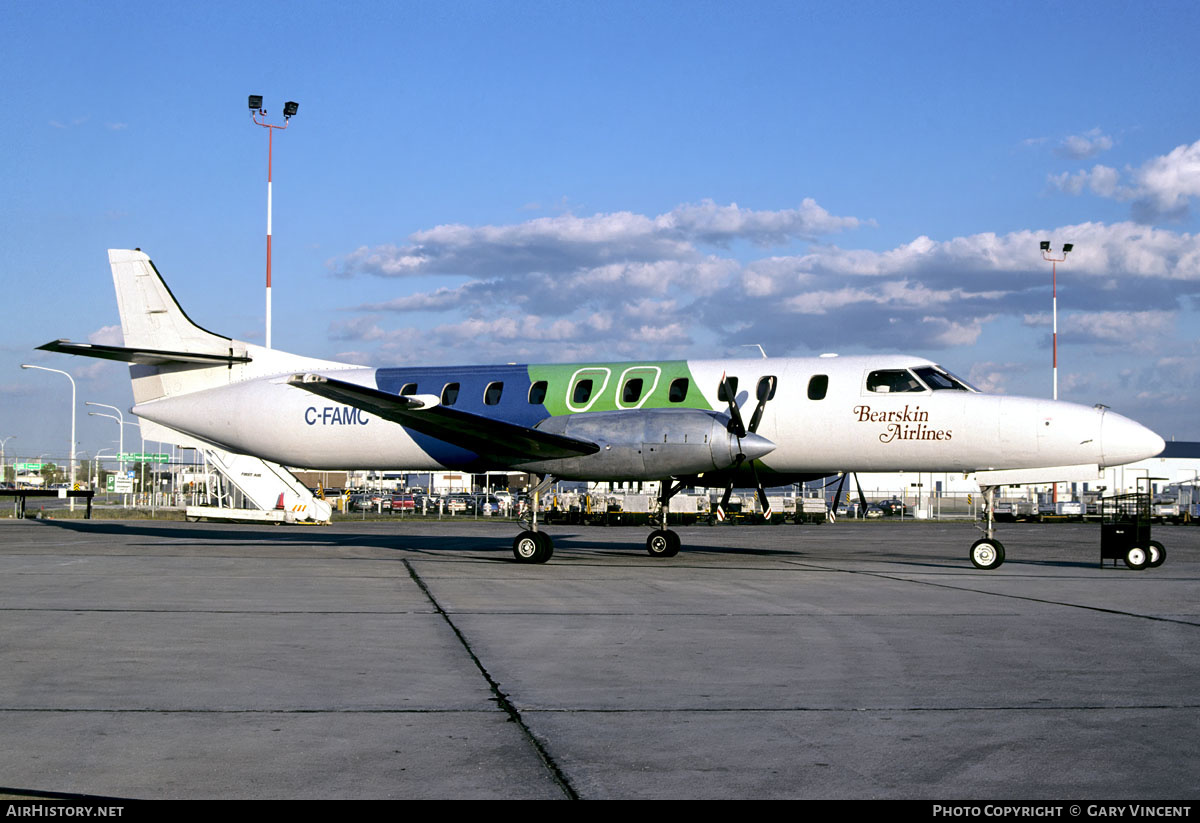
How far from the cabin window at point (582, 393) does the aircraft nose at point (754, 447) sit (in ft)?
12.7

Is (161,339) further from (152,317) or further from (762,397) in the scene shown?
(762,397)

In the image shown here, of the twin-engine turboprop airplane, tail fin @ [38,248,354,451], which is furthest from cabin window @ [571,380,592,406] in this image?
tail fin @ [38,248,354,451]

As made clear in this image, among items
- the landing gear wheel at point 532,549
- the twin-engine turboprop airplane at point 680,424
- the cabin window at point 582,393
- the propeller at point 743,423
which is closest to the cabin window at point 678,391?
the twin-engine turboprop airplane at point 680,424

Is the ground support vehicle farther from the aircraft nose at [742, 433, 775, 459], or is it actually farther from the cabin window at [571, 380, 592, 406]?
the cabin window at [571, 380, 592, 406]

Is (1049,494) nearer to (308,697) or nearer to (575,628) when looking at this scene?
(575,628)

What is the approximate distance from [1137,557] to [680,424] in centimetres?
906

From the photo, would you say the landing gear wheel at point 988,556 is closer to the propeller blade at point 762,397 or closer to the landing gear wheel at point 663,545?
the propeller blade at point 762,397

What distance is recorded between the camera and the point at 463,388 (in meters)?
22.7

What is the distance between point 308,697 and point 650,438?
12547 mm

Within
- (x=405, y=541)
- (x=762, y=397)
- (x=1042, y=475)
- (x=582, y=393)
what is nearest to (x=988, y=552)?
(x=1042, y=475)

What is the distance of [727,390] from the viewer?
773 inches

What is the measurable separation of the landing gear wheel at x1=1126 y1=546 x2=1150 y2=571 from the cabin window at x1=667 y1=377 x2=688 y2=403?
8.87 meters

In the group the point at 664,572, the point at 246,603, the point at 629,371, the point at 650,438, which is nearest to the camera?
the point at 246,603
